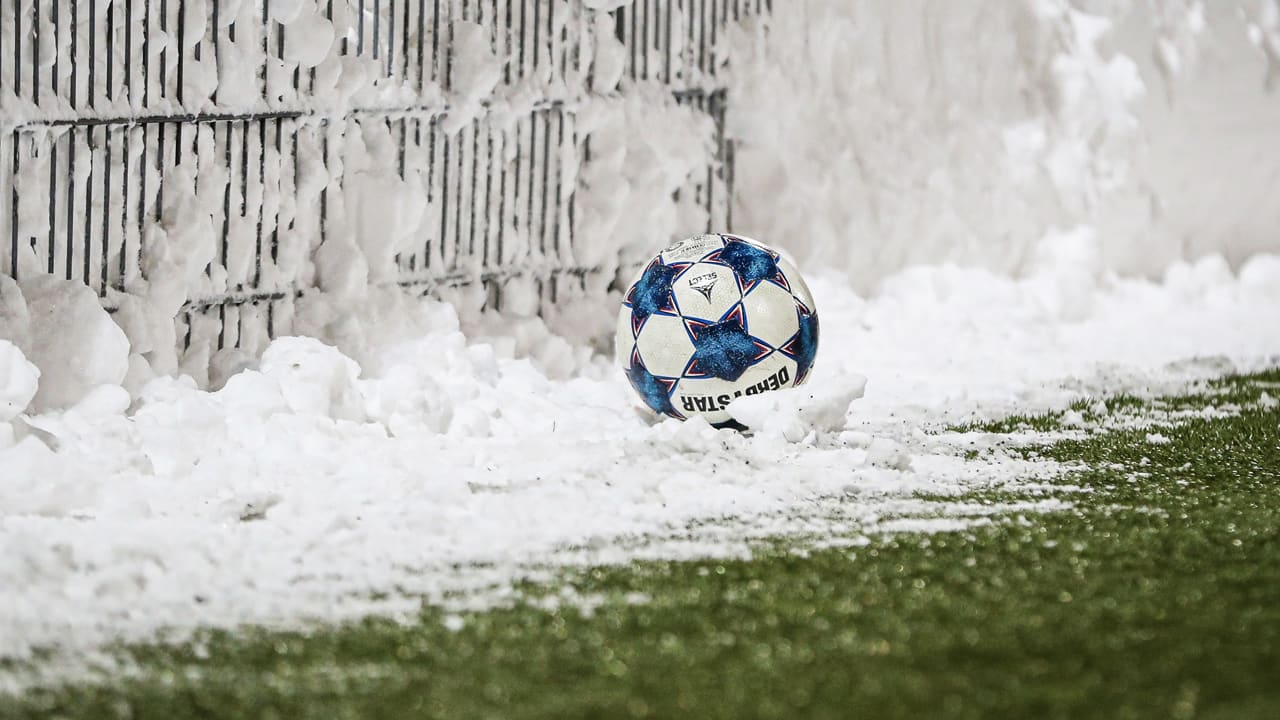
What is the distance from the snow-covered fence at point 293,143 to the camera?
461 centimetres

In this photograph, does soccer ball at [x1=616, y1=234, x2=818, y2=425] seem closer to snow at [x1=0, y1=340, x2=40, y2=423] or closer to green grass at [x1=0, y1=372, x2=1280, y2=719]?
green grass at [x1=0, y1=372, x2=1280, y2=719]

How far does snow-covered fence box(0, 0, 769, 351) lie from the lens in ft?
15.1

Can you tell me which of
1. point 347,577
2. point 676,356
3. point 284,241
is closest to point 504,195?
point 284,241

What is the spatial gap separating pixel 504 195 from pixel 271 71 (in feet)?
3.84

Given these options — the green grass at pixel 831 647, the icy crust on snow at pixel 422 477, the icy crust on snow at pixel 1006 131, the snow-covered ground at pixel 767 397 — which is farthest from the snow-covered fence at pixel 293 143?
the green grass at pixel 831 647

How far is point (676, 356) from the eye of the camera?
15.7 ft

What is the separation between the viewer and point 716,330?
15.6 feet

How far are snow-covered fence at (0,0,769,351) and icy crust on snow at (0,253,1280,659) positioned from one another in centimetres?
31

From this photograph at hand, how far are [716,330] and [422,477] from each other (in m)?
1.09

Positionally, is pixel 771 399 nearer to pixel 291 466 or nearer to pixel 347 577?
pixel 291 466

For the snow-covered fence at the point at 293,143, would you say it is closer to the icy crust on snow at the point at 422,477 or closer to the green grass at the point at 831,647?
the icy crust on snow at the point at 422,477

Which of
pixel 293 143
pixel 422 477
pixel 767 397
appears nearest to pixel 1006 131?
pixel 767 397

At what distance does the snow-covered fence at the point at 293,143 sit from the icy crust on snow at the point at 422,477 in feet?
1.03

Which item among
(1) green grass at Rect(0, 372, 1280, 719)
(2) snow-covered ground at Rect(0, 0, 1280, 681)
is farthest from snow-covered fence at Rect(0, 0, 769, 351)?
(1) green grass at Rect(0, 372, 1280, 719)
